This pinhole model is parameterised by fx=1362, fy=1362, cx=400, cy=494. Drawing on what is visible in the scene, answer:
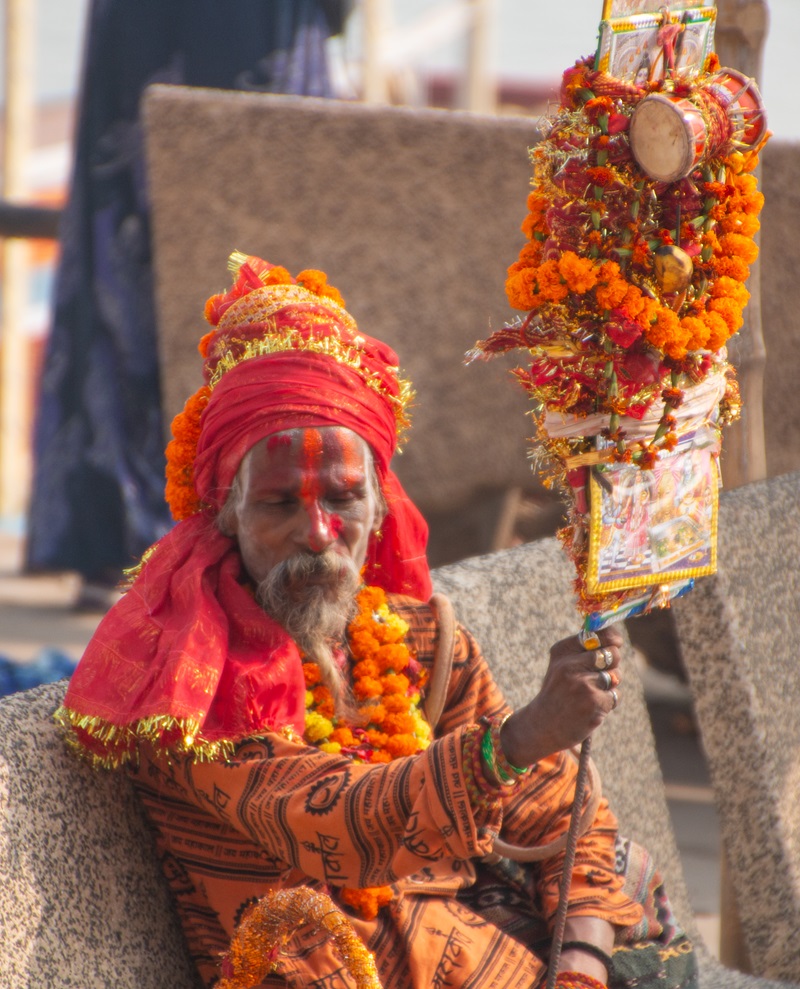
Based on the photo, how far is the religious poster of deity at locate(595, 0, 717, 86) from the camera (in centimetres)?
192

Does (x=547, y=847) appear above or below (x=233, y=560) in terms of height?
below

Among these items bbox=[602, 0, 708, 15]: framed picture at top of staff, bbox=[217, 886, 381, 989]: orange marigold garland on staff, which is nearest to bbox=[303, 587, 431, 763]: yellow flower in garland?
bbox=[217, 886, 381, 989]: orange marigold garland on staff

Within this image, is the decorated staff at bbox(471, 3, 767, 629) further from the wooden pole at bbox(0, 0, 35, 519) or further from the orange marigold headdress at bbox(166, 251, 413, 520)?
the wooden pole at bbox(0, 0, 35, 519)

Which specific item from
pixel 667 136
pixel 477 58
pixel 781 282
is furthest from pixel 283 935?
pixel 477 58

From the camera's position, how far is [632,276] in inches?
76.6

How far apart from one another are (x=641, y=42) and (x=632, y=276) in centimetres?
33

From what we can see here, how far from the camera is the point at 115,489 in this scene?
21.4 feet

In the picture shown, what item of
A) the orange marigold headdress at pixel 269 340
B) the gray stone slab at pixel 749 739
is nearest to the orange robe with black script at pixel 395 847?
the orange marigold headdress at pixel 269 340

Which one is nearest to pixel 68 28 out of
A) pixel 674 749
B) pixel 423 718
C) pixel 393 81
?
pixel 393 81

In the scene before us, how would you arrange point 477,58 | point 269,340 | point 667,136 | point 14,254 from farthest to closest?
point 477,58, point 14,254, point 269,340, point 667,136

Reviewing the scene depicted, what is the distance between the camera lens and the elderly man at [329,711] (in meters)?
2.04

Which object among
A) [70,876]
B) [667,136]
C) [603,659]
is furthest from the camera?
[70,876]

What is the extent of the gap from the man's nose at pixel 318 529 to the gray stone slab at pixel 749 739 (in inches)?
42.6

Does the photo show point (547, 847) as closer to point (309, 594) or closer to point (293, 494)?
point (309, 594)
